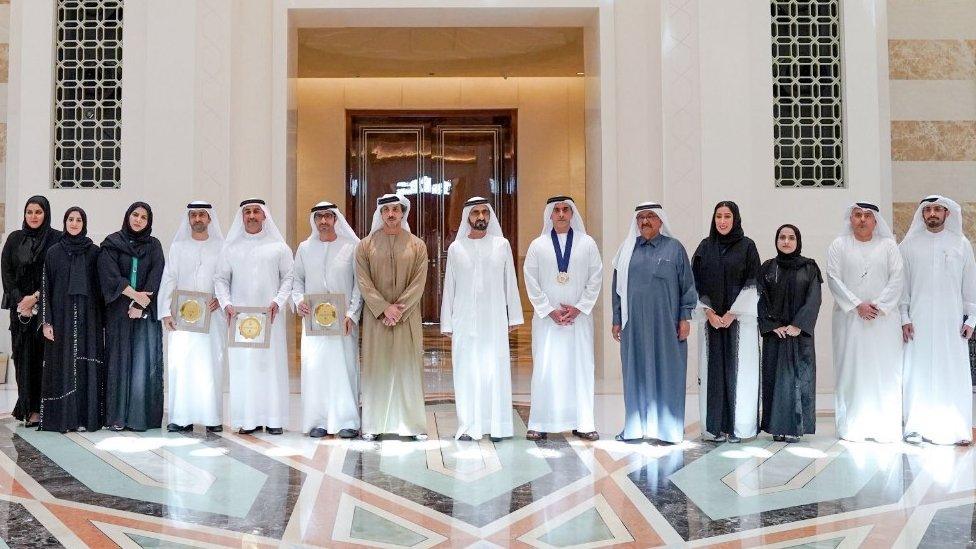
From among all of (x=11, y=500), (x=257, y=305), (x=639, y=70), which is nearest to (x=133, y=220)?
(x=257, y=305)

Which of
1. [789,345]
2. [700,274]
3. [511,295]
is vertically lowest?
[789,345]

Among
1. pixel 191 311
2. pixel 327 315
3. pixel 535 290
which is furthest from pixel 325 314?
pixel 535 290

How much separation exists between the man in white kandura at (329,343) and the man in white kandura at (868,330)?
3.08 m

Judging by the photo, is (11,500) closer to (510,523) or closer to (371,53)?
(510,523)

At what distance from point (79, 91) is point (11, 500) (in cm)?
492

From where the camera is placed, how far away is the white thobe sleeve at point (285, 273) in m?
5.36

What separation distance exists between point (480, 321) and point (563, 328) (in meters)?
0.53

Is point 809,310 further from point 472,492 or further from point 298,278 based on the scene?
point 298,278

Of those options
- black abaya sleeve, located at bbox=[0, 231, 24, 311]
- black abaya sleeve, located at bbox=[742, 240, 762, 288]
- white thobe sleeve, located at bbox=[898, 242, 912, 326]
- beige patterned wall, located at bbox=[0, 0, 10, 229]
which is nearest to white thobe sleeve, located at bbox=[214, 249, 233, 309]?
black abaya sleeve, located at bbox=[0, 231, 24, 311]

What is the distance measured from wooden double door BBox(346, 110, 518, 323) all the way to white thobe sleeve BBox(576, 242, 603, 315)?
24.3ft

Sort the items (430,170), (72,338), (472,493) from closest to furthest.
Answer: (472,493) < (72,338) < (430,170)

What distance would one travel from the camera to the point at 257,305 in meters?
5.36

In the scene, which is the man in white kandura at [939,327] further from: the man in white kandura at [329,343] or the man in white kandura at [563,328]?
the man in white kandura at [329,343]

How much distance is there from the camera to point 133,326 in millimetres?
5363
